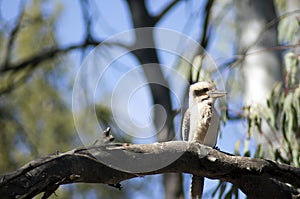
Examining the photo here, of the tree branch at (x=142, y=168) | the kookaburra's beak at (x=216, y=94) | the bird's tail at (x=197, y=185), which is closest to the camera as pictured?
the tree branch at (x=142, y=168)

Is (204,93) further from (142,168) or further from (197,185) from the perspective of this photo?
(142,168)

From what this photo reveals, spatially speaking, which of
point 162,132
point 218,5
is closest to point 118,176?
point 162,132

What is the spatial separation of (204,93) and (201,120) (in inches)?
7.0

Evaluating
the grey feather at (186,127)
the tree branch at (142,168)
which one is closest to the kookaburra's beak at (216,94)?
the grey feather at (186,127)

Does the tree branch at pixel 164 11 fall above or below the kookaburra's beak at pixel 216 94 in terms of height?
above

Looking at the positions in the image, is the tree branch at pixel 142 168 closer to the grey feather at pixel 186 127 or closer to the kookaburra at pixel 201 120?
the kookaburra at pixel 201 120

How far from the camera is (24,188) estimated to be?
1.78 m

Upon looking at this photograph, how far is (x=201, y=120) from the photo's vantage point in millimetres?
2855

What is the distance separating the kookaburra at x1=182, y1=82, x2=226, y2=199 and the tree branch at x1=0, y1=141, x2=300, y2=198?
478 millimetres

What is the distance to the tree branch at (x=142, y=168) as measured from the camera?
1.81 m

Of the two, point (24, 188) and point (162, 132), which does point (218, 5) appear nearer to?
point (162, 132)

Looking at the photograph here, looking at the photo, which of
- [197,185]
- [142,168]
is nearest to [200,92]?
[197,185]

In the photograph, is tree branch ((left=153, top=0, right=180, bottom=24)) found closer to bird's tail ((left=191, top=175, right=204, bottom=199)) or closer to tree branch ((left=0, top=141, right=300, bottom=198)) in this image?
bird's tail ((left=191, top=175, right=204, bottom=199))

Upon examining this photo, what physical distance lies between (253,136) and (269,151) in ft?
0.72
